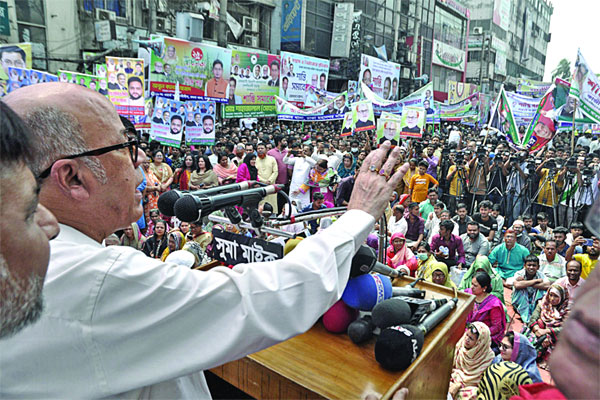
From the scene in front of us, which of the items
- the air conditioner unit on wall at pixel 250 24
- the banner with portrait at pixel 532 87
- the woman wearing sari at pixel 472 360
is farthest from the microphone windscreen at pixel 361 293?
the banner with portrait at pixel 532 87

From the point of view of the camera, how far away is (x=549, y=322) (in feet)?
15.6

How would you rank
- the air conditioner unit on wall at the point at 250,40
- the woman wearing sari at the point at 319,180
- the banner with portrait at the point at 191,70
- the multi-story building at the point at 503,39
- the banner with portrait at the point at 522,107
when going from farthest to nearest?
the multi-story building at the point at 503,39, the air conditioner unit on wall at the point at 250,40, the banner with portrait at the point at 191,70, the banner with portrait at the point at 522,107, the woman wearing sari at the point at 319,180

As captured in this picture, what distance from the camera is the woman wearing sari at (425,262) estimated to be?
5336 millimetres

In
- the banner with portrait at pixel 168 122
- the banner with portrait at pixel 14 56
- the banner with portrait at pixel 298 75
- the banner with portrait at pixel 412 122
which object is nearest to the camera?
the banner with portrait at pixel 14 56

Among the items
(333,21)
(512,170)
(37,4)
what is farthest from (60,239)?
(333,21)

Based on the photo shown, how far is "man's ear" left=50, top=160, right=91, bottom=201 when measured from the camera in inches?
43.1

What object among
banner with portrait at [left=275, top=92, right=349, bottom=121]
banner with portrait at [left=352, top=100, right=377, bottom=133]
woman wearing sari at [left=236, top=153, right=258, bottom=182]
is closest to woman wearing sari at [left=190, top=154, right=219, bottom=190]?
woman wearing sari at [left=236, top=153, right=258, bottom=182]

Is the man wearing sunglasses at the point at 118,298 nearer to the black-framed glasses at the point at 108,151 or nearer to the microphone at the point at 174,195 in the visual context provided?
the black-framed glasses at the point at 108,151

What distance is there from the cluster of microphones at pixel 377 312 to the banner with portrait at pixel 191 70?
12454 millimetres

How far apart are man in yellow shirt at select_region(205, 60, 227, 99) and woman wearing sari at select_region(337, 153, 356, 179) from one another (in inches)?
290

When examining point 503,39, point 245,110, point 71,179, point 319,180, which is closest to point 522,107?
point 319,180

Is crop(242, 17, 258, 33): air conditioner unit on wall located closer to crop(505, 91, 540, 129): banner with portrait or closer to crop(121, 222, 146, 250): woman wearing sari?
crop(505, 91, 540, 129): banner with portrait

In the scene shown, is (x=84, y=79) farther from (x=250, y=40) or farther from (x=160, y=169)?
(x=250, y=40)

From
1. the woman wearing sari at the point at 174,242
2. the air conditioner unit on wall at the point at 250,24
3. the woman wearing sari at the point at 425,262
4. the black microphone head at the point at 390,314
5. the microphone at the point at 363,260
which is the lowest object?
the woman wearing sari at the point at 425,262
